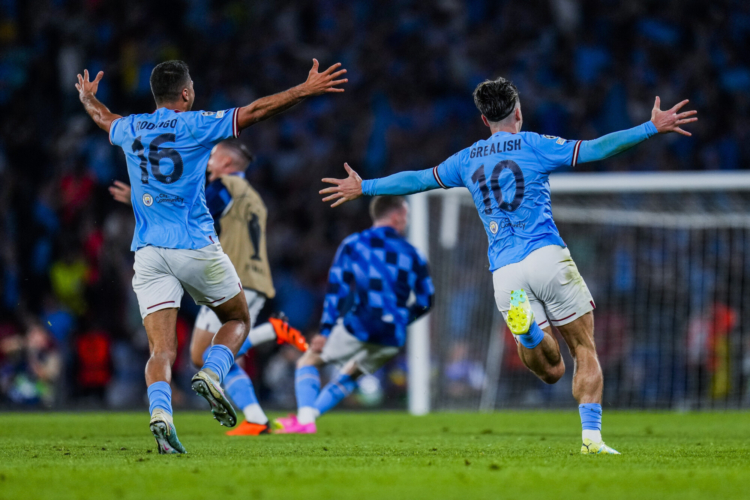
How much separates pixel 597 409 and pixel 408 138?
1111 centimetres

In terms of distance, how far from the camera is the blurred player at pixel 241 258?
772cm

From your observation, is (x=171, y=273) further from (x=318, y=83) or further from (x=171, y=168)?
(x=318, y=83)

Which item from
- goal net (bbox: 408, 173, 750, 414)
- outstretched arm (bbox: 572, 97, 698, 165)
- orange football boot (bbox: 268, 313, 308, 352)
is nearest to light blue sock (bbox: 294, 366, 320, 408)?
orange football boot (bbox: 268, 313, 308, 352)

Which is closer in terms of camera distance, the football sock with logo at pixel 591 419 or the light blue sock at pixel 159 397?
the light blue sock at pixel 159 397

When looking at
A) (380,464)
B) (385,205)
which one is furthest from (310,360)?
(380,464)

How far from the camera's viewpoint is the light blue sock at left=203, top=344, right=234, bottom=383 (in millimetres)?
5547

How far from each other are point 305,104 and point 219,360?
12.0 meters

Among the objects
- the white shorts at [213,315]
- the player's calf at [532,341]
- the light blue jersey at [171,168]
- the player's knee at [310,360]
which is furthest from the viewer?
the player's knee at [310,360]

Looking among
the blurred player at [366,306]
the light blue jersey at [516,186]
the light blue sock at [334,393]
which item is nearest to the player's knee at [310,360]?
the blurred player at [366,306]

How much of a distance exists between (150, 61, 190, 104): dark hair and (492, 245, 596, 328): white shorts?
2250 mm

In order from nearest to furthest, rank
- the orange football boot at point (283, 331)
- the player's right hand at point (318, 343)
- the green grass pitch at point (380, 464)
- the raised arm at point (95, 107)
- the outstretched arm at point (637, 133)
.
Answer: the green grass pitch at point (380, 464) < the outstretched arm at point (637, 133) < the raised arm at point (95, 107) < the orange football boot at point (283, 331) < the player's right hand at point (318, 343)

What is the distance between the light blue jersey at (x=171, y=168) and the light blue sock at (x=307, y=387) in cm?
289

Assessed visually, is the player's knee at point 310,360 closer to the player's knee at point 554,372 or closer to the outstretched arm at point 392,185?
the outstretched arm at point 392,185

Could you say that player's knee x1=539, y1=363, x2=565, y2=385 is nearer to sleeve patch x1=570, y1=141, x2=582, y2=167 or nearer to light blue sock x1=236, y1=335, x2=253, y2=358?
sleeve patch x1=570, y1=141, x2=582, y2=167
